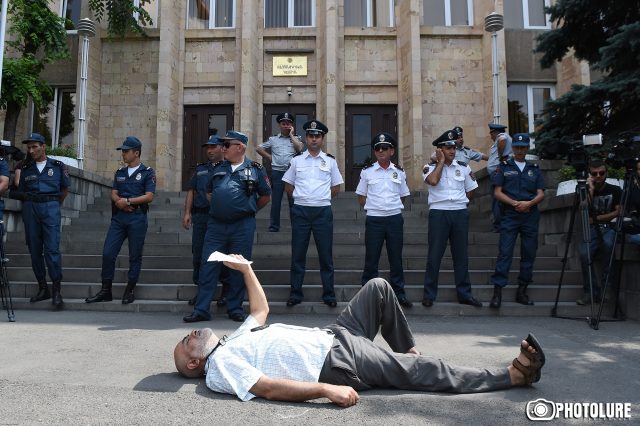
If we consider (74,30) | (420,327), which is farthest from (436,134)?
(74,30)

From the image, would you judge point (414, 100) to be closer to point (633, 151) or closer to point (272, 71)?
point (272, 71)

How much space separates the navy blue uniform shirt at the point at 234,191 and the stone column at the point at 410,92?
28.5 feet

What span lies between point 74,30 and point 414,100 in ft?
35.6

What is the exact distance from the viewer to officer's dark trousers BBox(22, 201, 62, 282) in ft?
21.0

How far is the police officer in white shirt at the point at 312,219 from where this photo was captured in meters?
6.10

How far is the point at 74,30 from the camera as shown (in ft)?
51.1

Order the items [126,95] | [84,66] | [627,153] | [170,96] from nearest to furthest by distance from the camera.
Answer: [627,153] < [84,66] < [170,96] < [126,95]

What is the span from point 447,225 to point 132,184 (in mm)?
4130

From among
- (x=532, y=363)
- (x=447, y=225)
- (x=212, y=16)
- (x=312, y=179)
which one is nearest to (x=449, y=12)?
(x=212, y=16)

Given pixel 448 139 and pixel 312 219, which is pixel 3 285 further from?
pixel 448 139

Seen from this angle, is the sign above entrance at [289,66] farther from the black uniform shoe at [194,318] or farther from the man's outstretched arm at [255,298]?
the man's outstretched arm at [255,298]

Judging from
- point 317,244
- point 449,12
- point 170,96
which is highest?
point 449,12

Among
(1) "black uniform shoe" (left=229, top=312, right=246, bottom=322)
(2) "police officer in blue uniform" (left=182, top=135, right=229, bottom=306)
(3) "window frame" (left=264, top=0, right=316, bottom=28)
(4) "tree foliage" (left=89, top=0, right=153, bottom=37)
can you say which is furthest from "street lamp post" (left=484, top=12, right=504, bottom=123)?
(1) "black uniform shoe" (left=229, top=312, right=246, bottom=322)

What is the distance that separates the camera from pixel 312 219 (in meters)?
6.15
